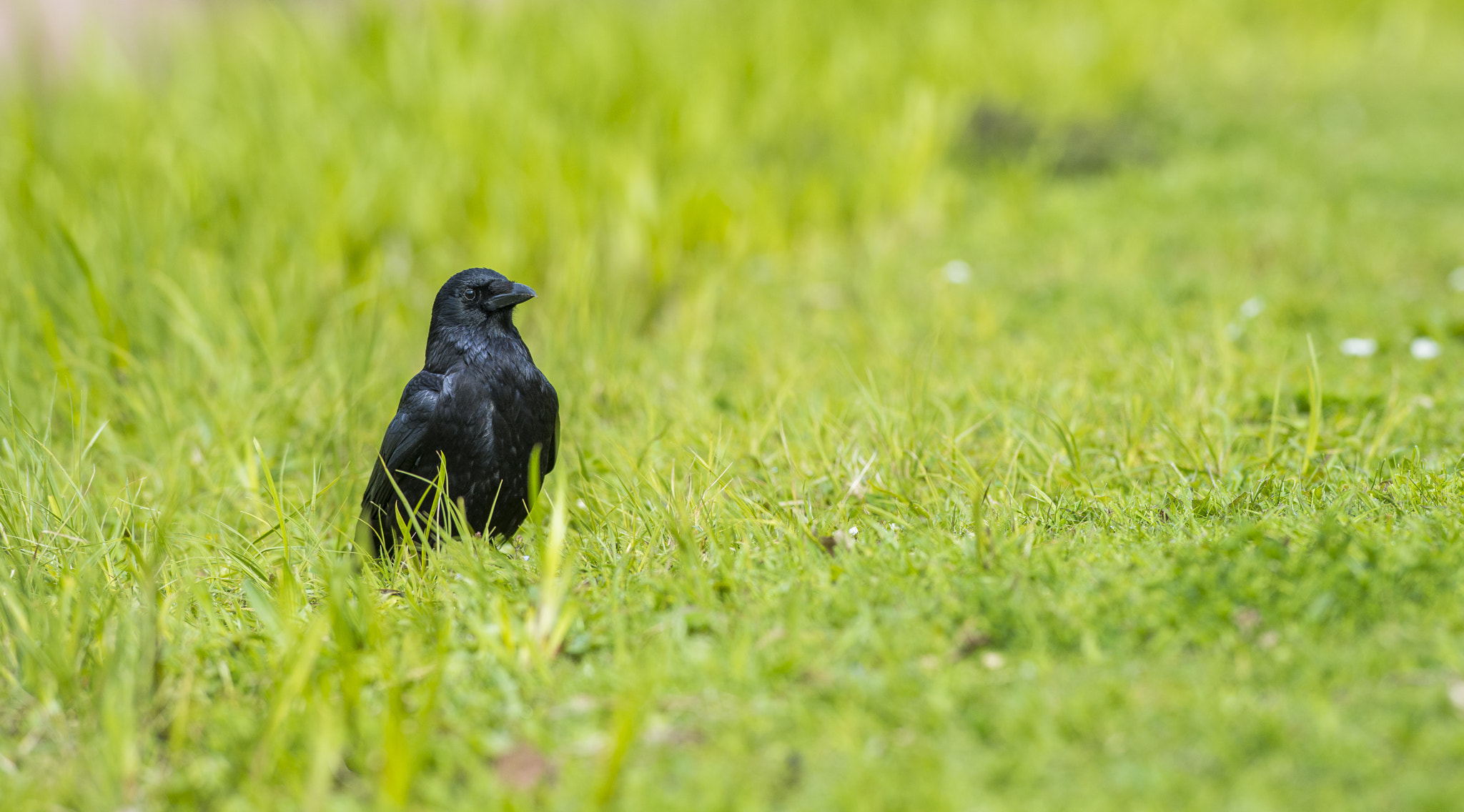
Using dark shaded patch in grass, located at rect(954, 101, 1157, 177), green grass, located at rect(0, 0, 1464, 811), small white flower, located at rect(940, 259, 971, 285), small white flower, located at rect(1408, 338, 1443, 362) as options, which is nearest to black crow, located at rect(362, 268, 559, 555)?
green grass, located at rect(0, 0, 1464, 811)

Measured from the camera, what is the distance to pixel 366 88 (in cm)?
614

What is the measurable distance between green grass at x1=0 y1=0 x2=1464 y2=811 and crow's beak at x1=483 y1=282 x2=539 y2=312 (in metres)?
0.48

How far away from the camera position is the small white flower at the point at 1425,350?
3619 millimetres

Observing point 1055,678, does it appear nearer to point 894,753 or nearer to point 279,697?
point 894,753

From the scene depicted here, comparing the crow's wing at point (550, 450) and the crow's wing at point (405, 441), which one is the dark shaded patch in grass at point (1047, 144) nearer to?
the crow's wing at point (550, 450)

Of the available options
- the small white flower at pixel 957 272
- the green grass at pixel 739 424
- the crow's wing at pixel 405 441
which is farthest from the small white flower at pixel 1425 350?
the crow's wing at pixel 405 441

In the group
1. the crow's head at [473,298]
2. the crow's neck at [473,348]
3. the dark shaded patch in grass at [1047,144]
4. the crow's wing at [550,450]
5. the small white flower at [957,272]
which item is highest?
the crow's head at [473,298]

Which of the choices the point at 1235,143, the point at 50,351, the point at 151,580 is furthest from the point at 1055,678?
the point at 1235,143

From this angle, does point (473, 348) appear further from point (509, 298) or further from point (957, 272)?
point (957, 272)

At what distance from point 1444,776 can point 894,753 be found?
78 cm

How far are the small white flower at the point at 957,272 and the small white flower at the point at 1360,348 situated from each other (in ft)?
5.11

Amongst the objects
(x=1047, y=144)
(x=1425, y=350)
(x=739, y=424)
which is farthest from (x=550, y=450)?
(x=1047, y=144)

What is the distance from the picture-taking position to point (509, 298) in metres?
2.73

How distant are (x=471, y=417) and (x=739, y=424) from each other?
0.90 m
